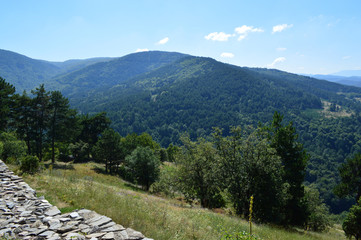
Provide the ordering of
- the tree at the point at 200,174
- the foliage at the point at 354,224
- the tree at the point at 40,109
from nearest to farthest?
the foliage at the point at 354,224
the tree at the point at 200,174
the tree at the point at 40,109

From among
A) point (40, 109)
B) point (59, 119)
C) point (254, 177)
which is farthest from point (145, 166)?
point (254, 177)

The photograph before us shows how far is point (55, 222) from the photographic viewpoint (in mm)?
5906

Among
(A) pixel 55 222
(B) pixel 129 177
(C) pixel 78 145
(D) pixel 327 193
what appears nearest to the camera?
(A) pixel 55 222

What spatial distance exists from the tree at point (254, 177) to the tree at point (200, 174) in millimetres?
2417

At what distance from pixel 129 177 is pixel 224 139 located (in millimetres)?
32033

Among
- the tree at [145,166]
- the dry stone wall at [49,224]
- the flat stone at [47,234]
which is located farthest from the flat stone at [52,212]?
the tree at [145,166]

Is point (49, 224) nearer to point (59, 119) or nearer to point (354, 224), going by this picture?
point (354, 224)

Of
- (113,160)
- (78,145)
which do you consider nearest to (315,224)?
(113,160)

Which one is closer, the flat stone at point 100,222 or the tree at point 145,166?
the flat stone at point 100,222

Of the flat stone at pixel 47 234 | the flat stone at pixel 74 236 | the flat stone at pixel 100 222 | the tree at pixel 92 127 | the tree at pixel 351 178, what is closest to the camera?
the flat stone at pixel 74 236

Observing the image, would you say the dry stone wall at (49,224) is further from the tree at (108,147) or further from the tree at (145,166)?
the tree at (108,147)

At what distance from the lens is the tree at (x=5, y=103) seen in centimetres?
3247

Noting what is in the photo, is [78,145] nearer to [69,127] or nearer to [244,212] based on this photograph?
[69,127]

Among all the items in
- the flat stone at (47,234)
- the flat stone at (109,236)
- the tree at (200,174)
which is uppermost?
the flat stone at (109,236)
